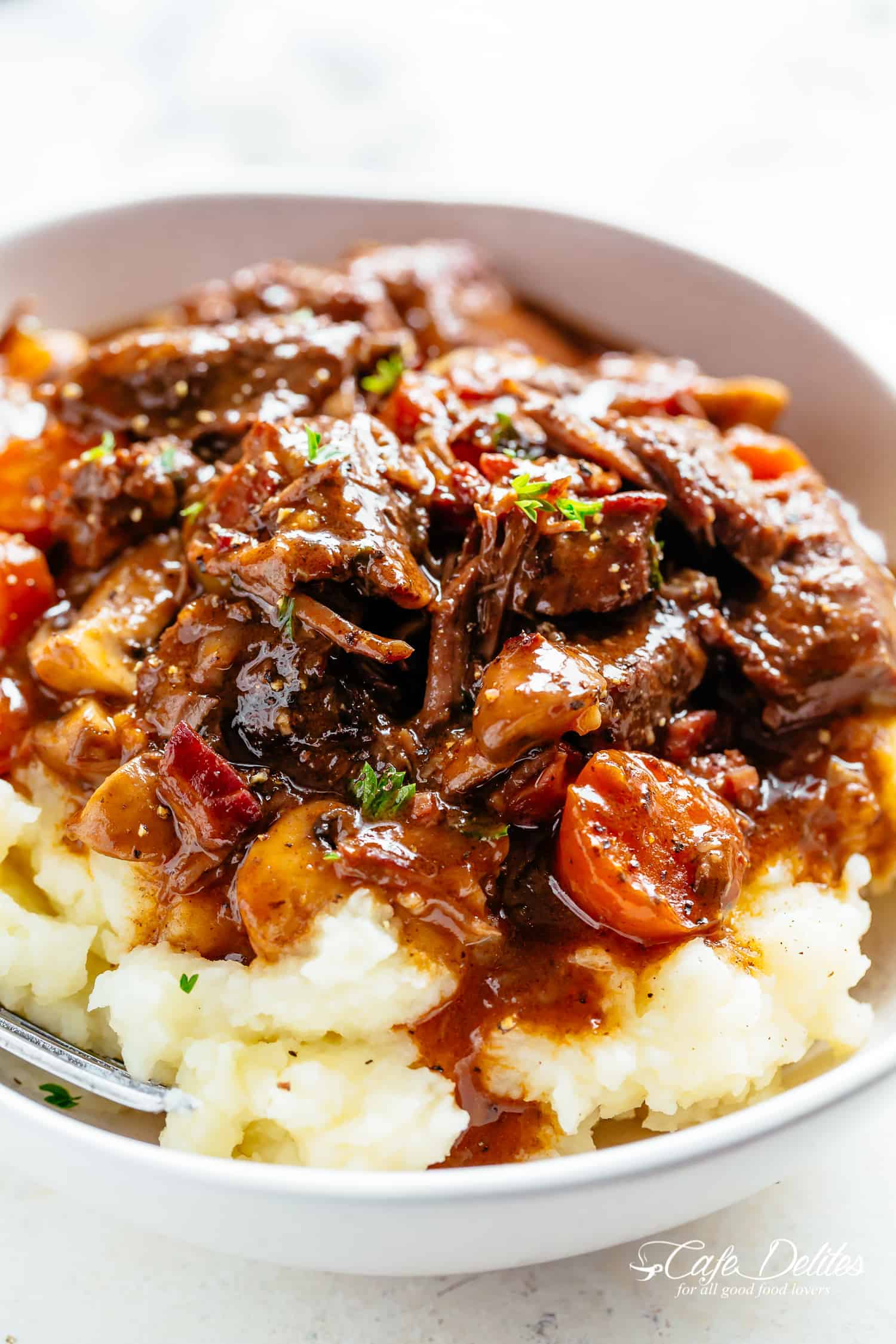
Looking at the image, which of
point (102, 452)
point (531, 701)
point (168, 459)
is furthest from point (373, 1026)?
point (102, 452)

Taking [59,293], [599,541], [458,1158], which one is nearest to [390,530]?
[599,541]

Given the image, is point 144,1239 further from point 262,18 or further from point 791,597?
point 262,18

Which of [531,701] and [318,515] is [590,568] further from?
[318,515]

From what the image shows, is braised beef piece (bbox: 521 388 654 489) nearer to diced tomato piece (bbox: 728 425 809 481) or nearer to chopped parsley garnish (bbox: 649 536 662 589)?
chopped parsley garnish (bbox: 649 536 662 589)

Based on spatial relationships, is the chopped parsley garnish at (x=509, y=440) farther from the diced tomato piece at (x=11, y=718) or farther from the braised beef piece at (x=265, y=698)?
the diced tomato piece at (x=11, y=718)

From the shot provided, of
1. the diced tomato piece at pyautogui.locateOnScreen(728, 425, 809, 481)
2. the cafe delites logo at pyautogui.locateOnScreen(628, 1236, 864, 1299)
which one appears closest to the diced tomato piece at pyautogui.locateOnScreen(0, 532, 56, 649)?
the diced tomato piece at pyautogui.locateOnScreen(728, 425, 809, 481)

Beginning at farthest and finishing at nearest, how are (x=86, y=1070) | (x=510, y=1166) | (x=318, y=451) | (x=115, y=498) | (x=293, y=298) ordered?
(x=293, y=298) < (x=115, y=498) < (x=318, y=451) < (x=86, y=1070) < (x=510, y=1166)

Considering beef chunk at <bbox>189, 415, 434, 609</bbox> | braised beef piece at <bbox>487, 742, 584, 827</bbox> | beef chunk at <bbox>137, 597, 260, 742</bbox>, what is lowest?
beef chunk at <bbox>137, 597, 260, 742</bbox>
